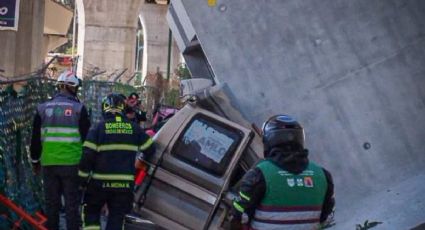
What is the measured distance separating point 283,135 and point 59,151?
4.58m

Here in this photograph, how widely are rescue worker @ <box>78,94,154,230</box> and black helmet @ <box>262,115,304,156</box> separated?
3659 mm

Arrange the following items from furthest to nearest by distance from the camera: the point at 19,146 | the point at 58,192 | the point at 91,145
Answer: the point at 19,146 < the point at 58,192 < the point at 91,145

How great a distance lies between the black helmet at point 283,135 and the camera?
19.5 feet

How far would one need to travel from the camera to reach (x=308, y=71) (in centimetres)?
1022

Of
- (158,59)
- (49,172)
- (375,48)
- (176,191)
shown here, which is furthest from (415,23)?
(158,59)

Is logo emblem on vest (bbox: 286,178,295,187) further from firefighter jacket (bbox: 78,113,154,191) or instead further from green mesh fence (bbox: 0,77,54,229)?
green mesh fence (bbox: 0,77,54,229)

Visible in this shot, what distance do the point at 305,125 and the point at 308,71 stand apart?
21.9 inches

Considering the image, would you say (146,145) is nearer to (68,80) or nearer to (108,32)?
(68,80)

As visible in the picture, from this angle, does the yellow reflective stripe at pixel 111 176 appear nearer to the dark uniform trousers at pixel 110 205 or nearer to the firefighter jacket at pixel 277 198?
the dark uniform trousers at pixel 110 205

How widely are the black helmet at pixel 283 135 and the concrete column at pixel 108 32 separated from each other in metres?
31.1

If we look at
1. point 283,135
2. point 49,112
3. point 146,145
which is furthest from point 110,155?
point 283,135

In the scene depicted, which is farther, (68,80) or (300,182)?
(68,80)

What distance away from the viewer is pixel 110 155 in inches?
375

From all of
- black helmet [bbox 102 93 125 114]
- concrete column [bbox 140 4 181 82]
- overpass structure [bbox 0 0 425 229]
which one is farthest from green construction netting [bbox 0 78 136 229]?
concrete column [bbox 140 4 181 82]
